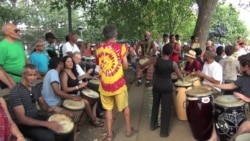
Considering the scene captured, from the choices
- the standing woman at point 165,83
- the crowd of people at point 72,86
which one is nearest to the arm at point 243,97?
the crowd of people at point 72,86

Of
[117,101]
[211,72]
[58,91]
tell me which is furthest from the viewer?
[211,72]

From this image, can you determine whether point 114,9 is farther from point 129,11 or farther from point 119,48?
point 119,48

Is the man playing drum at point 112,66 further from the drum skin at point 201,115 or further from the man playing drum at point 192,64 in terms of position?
the man playing drum at point 192,64

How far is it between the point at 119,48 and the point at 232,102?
6.24 feet

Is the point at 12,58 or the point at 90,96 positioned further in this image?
the point at 90,96

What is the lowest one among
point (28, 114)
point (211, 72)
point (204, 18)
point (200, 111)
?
point (200, 111)

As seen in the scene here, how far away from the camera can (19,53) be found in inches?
219

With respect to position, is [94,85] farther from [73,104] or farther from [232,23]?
[232,23]

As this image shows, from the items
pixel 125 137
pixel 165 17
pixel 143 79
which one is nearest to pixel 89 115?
pixel 125 137

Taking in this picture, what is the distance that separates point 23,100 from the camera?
4.35 metres

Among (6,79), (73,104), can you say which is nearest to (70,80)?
(73,104)

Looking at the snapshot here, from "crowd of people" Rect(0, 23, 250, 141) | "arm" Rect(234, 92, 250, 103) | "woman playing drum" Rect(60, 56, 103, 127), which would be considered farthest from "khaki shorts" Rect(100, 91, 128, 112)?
"arm" Rect(234, 92, 250, 103)

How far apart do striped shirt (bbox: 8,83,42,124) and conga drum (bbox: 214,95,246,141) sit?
2.60m

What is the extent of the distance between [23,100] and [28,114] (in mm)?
214
